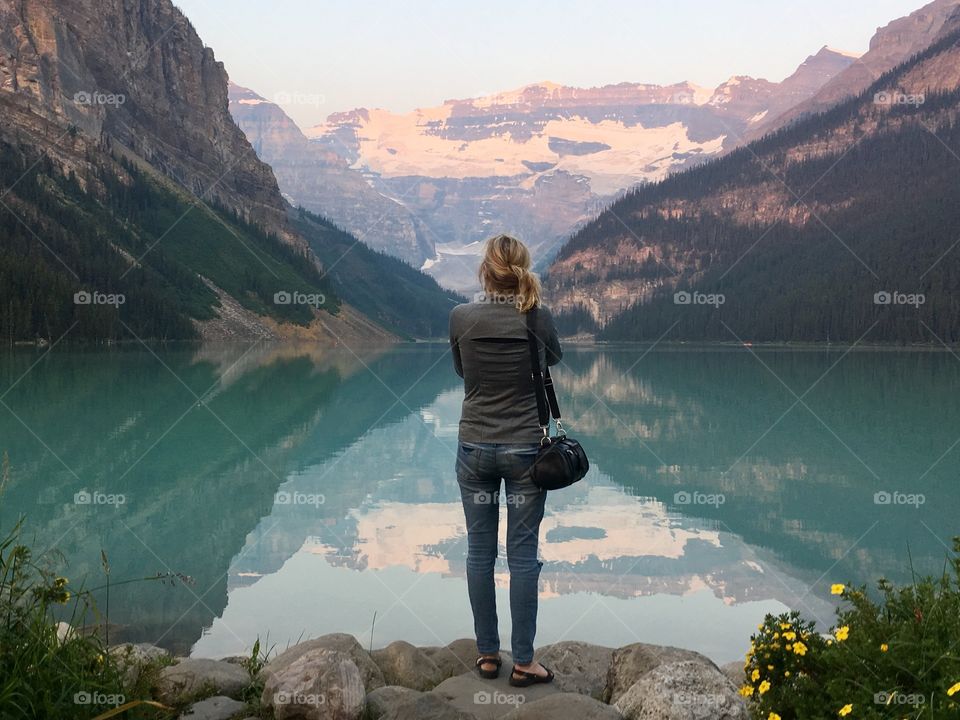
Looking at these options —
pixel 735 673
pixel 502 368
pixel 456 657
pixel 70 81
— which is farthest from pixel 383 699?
pixel 70 81

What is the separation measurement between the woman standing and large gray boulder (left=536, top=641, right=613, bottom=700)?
2.71 feet

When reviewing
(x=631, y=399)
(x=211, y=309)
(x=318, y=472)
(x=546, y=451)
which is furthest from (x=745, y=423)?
(x=211, y=309)

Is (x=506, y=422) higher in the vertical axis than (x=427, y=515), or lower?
higher

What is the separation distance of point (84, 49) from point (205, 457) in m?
186

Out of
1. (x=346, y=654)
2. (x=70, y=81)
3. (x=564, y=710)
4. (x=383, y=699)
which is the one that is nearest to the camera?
(x=564, y=710)

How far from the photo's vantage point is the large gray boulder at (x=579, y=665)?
331 inches

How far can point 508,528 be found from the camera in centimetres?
769

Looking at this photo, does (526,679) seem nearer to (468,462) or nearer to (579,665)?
(579,665)

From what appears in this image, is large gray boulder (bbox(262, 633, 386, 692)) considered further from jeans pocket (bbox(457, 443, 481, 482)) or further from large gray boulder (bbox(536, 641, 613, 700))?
jeans pocket (bbox(457, 443, 481, 482))

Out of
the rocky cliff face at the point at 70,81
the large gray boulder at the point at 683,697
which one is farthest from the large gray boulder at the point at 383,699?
the rocky cliff face at the point at 70,81

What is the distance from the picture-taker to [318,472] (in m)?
24.7

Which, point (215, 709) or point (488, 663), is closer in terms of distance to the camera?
→ point (215, 709)

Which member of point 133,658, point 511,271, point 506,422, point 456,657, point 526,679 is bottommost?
point 456,657

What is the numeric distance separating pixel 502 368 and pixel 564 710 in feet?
8.94
